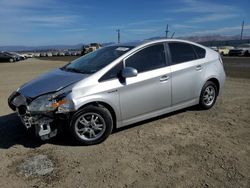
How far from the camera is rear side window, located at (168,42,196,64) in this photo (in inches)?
214

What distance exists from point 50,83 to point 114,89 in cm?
108

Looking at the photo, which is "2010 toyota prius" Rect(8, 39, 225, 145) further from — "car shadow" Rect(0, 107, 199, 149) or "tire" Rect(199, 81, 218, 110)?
"car shadow" Rect(0, 107, 199, 149)

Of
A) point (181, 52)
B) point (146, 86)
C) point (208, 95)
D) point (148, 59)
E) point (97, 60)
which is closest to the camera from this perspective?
point (146, 86)

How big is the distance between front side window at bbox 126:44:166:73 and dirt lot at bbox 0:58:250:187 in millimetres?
1144

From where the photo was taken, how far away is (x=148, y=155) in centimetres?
408

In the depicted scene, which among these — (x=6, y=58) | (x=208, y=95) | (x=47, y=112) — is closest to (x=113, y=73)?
(x=47, y=112)

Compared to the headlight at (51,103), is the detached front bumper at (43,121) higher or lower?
lower

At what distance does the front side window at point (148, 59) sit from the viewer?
4.89 meters

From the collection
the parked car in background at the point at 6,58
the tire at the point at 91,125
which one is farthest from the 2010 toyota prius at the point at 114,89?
the parked car in background at the point at 6,58

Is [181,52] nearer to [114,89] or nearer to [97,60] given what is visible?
[97,60]

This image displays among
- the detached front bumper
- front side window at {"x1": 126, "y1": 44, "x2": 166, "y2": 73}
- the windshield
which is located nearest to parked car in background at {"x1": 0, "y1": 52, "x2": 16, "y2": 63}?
the windshield

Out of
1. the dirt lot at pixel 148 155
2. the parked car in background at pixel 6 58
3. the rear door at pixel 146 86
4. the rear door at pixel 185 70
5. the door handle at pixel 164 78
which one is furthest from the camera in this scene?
the parked car in background at pixel 6 58

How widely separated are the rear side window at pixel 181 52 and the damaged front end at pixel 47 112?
2328 mm

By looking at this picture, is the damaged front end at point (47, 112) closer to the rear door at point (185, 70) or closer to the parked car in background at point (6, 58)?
the rear door at point (185, 70)
